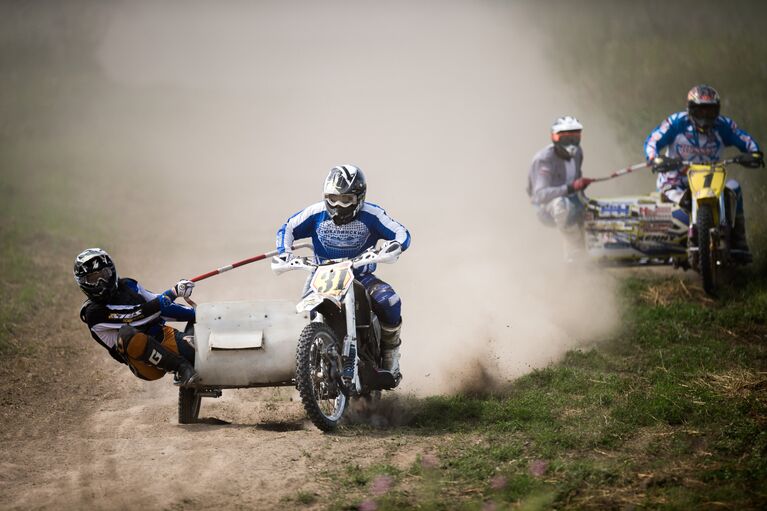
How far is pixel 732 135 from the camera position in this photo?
1367 cm

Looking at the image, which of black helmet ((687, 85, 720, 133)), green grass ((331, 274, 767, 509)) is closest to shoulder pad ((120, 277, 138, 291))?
green grass ((331, 274, 767, 509))

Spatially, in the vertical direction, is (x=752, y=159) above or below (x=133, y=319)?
above

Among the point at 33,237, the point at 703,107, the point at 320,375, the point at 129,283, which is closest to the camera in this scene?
the point at 320,375

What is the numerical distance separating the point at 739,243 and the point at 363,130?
1859 centimetres

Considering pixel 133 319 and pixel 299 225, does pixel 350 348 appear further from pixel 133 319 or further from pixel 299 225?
pixel 133 319

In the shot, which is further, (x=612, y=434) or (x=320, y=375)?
(x=320, y=375)

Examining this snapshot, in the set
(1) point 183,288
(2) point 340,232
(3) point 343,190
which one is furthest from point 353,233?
(1) point 183,288

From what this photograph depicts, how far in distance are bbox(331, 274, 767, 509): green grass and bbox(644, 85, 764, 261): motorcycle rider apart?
2.60 meters

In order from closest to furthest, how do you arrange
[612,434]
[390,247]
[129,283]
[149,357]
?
[612,434], [149,357], [390,247], [129,283]

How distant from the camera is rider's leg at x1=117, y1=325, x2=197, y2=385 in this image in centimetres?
884

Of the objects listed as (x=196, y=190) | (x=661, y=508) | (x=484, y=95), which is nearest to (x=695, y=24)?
(x=484, y=95)

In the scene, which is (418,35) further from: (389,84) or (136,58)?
(136,58)

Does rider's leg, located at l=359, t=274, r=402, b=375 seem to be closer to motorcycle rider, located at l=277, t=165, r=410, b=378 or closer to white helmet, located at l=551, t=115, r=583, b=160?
motorcycle rider, located at l=277, t=165, r=410, b=378

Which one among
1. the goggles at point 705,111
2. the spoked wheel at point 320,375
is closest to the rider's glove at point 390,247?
the spoked wheel at point 320,375
